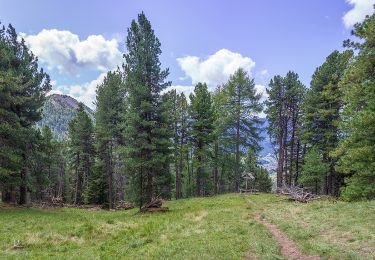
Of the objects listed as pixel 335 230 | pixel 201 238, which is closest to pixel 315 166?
pixel 335 230

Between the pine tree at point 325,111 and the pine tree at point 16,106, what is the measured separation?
30382 millimetres

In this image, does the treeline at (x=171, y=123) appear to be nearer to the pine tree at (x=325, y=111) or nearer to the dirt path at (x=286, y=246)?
the pine tree at (x=325, y=111)

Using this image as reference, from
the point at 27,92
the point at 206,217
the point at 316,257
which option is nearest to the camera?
the point at 316,257

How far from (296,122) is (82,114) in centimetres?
3388

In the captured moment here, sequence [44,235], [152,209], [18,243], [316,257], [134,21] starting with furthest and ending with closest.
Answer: [134,21] < [152,209] < [44,235] < [18,243] < [316,257]

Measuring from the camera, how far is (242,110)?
137 feet

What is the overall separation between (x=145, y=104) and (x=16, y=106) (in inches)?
517

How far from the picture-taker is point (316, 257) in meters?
10.9

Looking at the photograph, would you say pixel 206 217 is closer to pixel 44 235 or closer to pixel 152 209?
pixel 152 209

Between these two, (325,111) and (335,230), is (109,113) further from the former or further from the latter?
(335,230)

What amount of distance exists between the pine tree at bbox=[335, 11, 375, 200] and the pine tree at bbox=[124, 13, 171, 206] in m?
14.9

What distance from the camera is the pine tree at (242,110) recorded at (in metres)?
41.7

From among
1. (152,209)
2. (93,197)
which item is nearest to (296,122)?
(152,209)

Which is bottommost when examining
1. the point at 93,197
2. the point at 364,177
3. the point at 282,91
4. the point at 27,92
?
the point at 93,197
